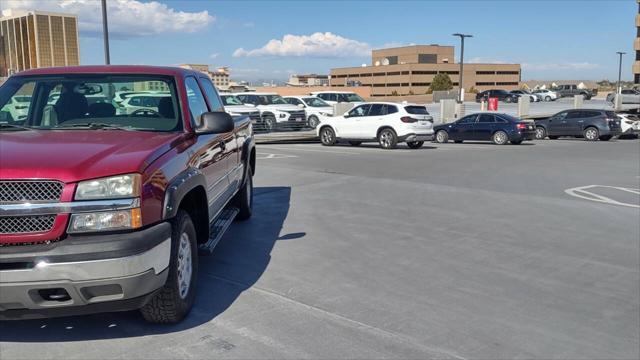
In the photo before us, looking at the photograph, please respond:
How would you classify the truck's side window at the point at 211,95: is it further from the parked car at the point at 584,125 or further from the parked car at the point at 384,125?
the parked car at the point at 584,125

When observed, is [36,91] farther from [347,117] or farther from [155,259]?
[347,117]

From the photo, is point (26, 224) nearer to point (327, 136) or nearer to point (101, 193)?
point (101, 193)

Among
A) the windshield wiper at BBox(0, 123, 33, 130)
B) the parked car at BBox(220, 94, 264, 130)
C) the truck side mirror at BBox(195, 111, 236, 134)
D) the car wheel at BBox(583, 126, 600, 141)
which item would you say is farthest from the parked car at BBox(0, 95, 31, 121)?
the car wheel at BBox(583, 126, 600, 141)

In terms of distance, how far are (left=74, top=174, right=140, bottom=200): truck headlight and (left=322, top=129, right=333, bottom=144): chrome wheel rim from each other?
18.8 metres

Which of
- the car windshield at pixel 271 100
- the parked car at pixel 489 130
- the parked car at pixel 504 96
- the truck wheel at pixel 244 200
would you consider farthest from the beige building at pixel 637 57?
the truck wheel at pixel 244 200

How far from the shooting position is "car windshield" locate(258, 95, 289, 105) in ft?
89.5

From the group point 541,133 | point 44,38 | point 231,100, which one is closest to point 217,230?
point 231,100

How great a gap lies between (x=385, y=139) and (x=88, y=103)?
1670 centimetres

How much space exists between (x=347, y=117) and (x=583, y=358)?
1826 centimetres

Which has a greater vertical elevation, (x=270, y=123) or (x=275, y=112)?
(x=275, y=112)

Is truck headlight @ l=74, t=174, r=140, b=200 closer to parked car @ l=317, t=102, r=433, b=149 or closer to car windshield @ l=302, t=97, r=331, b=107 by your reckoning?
parked car @ l=317, t=102, r=433, b=149

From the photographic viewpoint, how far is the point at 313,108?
92.0 ft

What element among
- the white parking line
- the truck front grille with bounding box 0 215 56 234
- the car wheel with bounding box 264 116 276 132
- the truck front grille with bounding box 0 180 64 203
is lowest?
the white parking line

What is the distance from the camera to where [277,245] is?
669 centimetres
